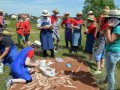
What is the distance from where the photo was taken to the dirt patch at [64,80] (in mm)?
7305

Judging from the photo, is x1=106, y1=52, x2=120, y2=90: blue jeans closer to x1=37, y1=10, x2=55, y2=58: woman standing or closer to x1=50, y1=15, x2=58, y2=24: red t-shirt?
x1=37, y1=10, x2=55, y2=58: woman standing

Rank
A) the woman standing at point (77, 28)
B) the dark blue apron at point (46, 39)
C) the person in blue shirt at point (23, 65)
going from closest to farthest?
the person in blue shirt at point (23, 65) < the dark blue apron at point (46, 39) < the woman standing at point (77, 28)

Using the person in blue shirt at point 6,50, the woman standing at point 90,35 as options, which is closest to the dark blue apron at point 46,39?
the woman standing at point 90,35

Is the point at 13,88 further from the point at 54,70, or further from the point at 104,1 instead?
the point at 104,1

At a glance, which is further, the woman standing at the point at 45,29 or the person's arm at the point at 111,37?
the woman standing at the point at 45,29

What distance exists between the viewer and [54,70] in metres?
8.60

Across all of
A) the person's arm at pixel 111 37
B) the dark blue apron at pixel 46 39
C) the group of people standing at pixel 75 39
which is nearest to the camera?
the person's arm at pixel 111 37

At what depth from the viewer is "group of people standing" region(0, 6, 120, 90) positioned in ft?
21.5

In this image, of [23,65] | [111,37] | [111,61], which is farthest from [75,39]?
[111,37]

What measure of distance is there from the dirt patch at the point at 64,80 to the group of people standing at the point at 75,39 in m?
0.25

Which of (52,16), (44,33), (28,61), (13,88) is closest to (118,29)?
(28,61)

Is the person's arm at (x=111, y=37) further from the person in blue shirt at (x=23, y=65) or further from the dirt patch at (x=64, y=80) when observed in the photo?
the person in blue shirt at (x=23, y=65)

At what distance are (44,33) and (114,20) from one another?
4.90 metres

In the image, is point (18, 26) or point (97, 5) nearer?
point (18, 26)
